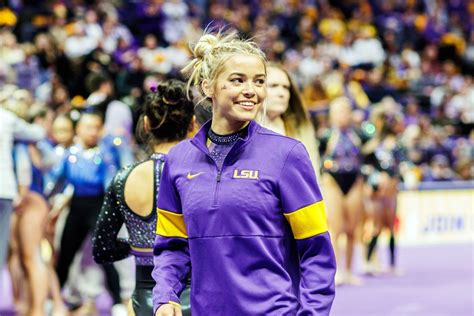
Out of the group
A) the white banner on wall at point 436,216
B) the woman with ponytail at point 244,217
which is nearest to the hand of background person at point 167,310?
the woman with ponytail at point 244,217

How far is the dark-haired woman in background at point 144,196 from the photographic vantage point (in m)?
4.16

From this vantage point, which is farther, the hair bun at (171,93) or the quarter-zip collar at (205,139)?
the hair bun at (171,93)

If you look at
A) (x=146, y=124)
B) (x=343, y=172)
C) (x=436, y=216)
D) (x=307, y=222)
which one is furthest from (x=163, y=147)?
(x=436, y=216)

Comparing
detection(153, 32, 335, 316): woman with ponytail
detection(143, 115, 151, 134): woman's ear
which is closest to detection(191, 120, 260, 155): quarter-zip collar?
detection(153, 32, 335, 316): woman with ponytail

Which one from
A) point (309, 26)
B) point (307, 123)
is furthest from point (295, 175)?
point (309, 26)

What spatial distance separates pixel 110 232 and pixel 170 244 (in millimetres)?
950

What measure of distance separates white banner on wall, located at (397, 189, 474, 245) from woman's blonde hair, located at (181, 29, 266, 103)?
474 inches

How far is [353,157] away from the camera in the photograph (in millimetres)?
10539

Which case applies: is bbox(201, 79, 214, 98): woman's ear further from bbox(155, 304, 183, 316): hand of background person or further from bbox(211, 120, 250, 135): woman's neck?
bbox(155, 304, 183, 316): hand of background person

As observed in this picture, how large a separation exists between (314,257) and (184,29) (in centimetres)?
1579

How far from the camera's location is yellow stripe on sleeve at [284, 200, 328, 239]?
10.3 feet

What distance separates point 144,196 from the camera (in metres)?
4.15

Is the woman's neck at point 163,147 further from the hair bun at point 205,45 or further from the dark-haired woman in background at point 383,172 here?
the dark-haired woman in background at point 383,172

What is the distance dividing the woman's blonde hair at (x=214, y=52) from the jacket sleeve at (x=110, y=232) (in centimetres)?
92
